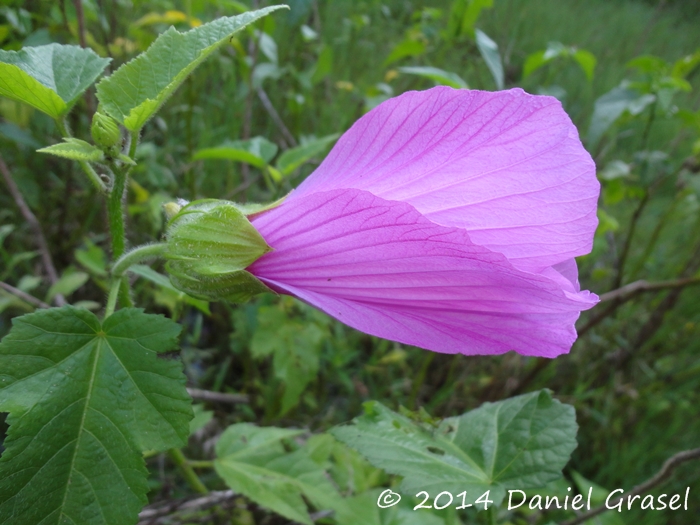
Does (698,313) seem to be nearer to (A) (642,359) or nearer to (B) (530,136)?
(A) (642,359)

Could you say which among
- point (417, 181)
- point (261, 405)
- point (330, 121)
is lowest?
point (261, 405)

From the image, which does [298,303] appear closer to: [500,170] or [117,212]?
[117,212]

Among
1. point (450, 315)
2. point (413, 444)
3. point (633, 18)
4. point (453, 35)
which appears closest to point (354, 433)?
point (413, 444)

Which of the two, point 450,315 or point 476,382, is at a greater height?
point 450,315

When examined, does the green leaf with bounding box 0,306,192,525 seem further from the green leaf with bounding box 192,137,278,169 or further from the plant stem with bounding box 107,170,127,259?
the green leaf with bounding box 192,137,278,169

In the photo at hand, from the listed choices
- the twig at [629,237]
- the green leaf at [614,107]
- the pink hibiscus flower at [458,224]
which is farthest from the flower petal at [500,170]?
the twig at [629,237]

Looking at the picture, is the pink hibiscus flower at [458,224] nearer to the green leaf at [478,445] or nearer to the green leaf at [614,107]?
the green leaf at [478,445]

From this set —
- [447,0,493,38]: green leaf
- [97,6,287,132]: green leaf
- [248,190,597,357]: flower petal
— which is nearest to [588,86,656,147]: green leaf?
[447,0,493,38]: green leaf
